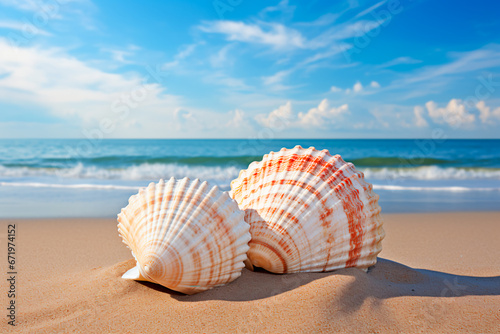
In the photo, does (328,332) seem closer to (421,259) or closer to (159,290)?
(159,290)

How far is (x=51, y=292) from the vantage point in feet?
9.04

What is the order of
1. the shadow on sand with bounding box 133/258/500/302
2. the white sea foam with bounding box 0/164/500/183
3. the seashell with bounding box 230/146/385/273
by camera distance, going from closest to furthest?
the shadow on sand with bounding box 133/258/500/302 < the seashell with bounding box 230/146/385/273 < the white sea foam with bounding box 0/164/500/183

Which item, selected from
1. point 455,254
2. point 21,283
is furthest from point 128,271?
point 455,254

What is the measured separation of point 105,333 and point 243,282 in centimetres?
95

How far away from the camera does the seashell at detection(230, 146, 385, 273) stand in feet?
8.88

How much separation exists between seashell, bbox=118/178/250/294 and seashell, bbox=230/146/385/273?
0.27 m

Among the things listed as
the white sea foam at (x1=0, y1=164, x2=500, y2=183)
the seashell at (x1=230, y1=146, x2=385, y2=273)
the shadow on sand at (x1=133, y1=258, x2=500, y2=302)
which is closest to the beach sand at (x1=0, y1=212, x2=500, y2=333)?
the shadow on sand at (x1=133, y1=258, x2=500, y2=302)

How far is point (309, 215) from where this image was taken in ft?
9.06

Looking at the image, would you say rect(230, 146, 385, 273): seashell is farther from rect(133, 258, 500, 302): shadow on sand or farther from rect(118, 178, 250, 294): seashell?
rect(118, 178, 250, 294): seashell

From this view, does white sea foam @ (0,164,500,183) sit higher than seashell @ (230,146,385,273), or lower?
lower

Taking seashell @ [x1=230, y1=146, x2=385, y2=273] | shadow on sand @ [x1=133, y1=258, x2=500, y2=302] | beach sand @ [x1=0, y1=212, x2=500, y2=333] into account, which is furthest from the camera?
seashell @ [x1=230, y1=146, x2=385, y2=273]

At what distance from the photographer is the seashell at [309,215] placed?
8.88ft

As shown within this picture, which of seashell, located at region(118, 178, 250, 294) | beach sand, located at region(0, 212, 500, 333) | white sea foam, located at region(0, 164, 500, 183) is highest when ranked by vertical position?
seashell, located at region(118, 178, 250, 294)

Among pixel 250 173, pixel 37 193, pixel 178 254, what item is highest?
pixel 250 173
